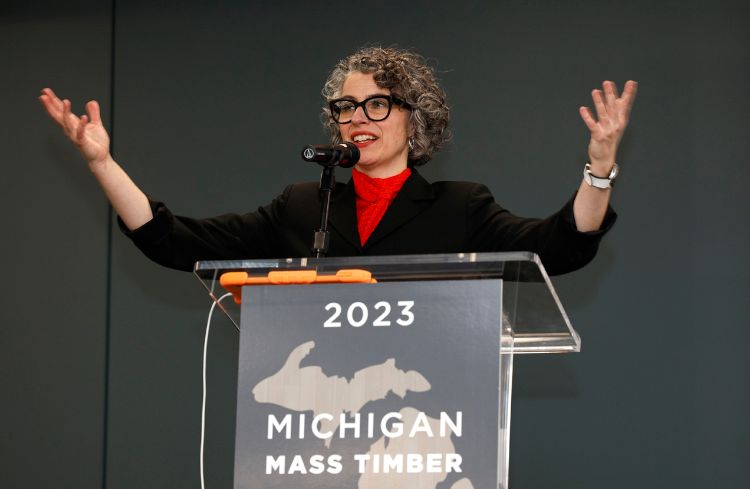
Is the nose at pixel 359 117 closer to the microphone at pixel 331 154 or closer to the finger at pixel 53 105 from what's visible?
the microphone at pixel 331 154

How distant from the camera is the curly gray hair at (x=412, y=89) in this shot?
2734mm

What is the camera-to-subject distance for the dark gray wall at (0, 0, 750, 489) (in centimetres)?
370

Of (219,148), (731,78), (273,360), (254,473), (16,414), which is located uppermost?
(731,78)

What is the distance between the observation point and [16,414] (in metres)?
4.11

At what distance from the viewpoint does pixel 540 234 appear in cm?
232

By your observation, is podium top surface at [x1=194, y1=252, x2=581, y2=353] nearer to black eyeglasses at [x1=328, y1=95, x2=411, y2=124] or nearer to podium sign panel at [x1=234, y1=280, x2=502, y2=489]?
podium sign panel at [x1=234, y1=280, x2=502, y2=489]

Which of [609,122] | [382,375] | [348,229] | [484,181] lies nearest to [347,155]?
[348,229]

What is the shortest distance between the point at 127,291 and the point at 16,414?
0.60 metres

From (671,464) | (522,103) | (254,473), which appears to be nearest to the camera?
(254,473)

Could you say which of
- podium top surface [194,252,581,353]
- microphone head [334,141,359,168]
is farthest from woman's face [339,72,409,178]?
podium top surface [194,252,581,353]

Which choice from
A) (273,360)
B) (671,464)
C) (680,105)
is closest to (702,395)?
(671,464)

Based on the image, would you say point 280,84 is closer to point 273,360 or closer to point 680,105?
point 680,105

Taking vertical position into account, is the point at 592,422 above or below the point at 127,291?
below

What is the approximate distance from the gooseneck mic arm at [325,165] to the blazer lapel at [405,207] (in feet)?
1.08
